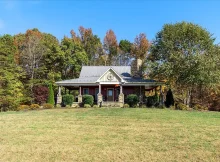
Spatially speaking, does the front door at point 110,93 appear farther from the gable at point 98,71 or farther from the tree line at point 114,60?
the tree line at point 114,60

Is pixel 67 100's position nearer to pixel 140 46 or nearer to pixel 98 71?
pixel 98 71

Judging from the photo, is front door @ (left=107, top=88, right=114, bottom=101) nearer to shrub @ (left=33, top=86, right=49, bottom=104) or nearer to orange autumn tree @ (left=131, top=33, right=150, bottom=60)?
shrub @ (left=33, top=86, right=49, bottom=104)

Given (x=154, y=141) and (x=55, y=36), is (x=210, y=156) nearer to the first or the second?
(x=154, y=141)

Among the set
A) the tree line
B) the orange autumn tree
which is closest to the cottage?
the tree line

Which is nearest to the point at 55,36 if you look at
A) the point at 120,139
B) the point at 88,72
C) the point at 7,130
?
the point at 88,72

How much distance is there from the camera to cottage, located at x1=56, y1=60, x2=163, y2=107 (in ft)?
86.9

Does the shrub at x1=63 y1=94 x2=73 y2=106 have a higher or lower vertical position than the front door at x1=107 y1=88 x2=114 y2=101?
lower

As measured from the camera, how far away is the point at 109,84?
27.2 meters

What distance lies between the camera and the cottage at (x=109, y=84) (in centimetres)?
2650

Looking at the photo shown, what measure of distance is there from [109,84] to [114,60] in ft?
67.1

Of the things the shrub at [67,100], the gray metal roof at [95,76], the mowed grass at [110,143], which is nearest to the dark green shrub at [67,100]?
the shrub at [67,100]

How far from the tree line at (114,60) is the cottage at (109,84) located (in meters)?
1.80

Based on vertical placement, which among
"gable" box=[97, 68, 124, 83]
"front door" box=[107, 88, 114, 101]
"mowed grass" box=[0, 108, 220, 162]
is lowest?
"mowed grass" box=[0, 108, 220, 162]

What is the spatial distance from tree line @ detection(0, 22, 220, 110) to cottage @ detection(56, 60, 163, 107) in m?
1.80
